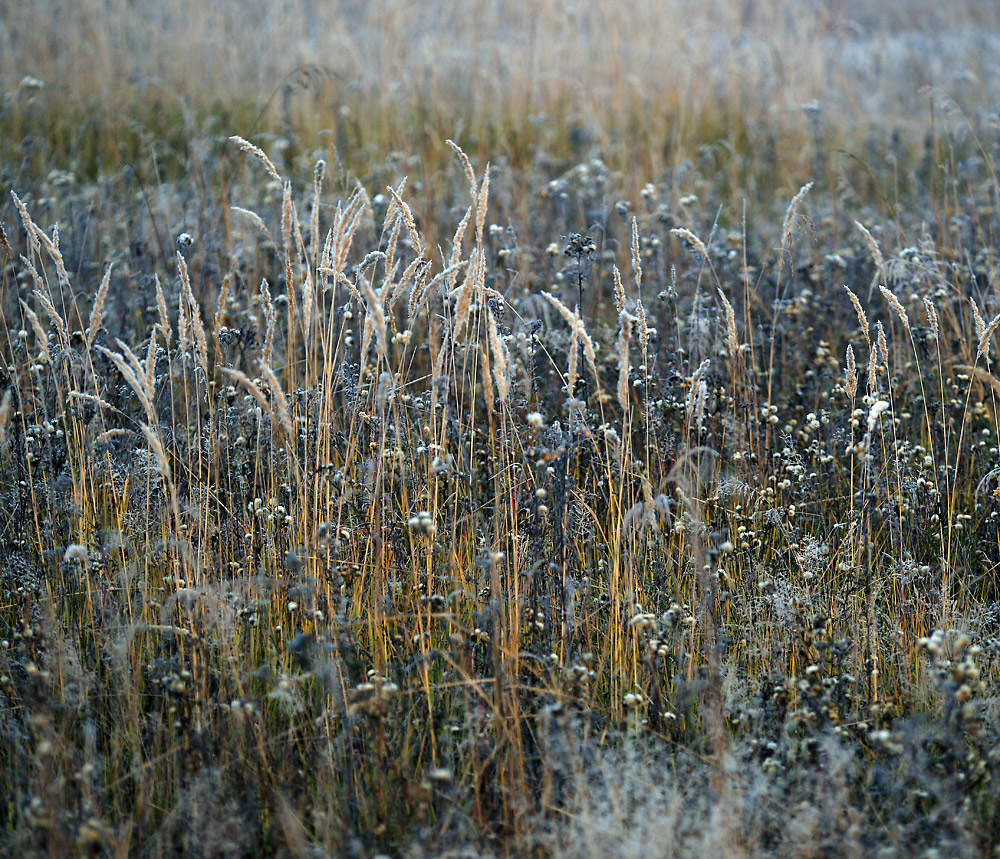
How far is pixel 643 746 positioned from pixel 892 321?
8.54ft

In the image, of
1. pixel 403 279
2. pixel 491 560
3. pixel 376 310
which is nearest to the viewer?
pixel 376 310

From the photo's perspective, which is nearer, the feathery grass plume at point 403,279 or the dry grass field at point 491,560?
the dry grass field at point 491,560

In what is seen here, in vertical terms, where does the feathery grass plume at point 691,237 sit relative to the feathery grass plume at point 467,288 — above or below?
above

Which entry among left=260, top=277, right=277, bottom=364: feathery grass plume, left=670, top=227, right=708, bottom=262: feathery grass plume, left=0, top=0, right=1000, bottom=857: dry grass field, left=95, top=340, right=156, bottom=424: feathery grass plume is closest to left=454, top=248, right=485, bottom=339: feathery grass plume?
left=0, top=0, right=1000, bottom=857: dry grass field

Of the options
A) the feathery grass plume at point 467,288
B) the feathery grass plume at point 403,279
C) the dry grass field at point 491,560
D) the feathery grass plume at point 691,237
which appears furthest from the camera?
the feathery grass plume at point 691,237

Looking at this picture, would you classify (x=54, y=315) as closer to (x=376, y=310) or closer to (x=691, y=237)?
(x=376, y=310)

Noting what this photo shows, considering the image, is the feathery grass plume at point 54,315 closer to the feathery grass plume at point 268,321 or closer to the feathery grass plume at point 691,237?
the feathery grass plume at point 268,321

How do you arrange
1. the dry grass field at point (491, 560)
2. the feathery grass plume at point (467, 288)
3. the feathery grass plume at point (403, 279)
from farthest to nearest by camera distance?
the feathery grass plume at point (403, 279) → the feathery grass plume at point (467, 288) → the dry grass field at point (491, 560)

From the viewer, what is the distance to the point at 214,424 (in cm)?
258

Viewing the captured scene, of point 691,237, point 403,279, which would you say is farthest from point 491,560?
point 691,237

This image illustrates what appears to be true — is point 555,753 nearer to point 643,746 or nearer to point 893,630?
point 643,746

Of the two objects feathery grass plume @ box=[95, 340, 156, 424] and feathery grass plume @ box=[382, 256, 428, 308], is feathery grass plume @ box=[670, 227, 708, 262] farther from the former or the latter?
feathery grass plume @ box=[95, 340, 156, 424]

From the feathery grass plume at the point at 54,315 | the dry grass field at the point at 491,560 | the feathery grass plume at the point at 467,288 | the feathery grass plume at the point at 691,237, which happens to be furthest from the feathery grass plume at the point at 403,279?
the feathery grass plume at the point at 54,315

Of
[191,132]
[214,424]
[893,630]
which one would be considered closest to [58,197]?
[191,132]
